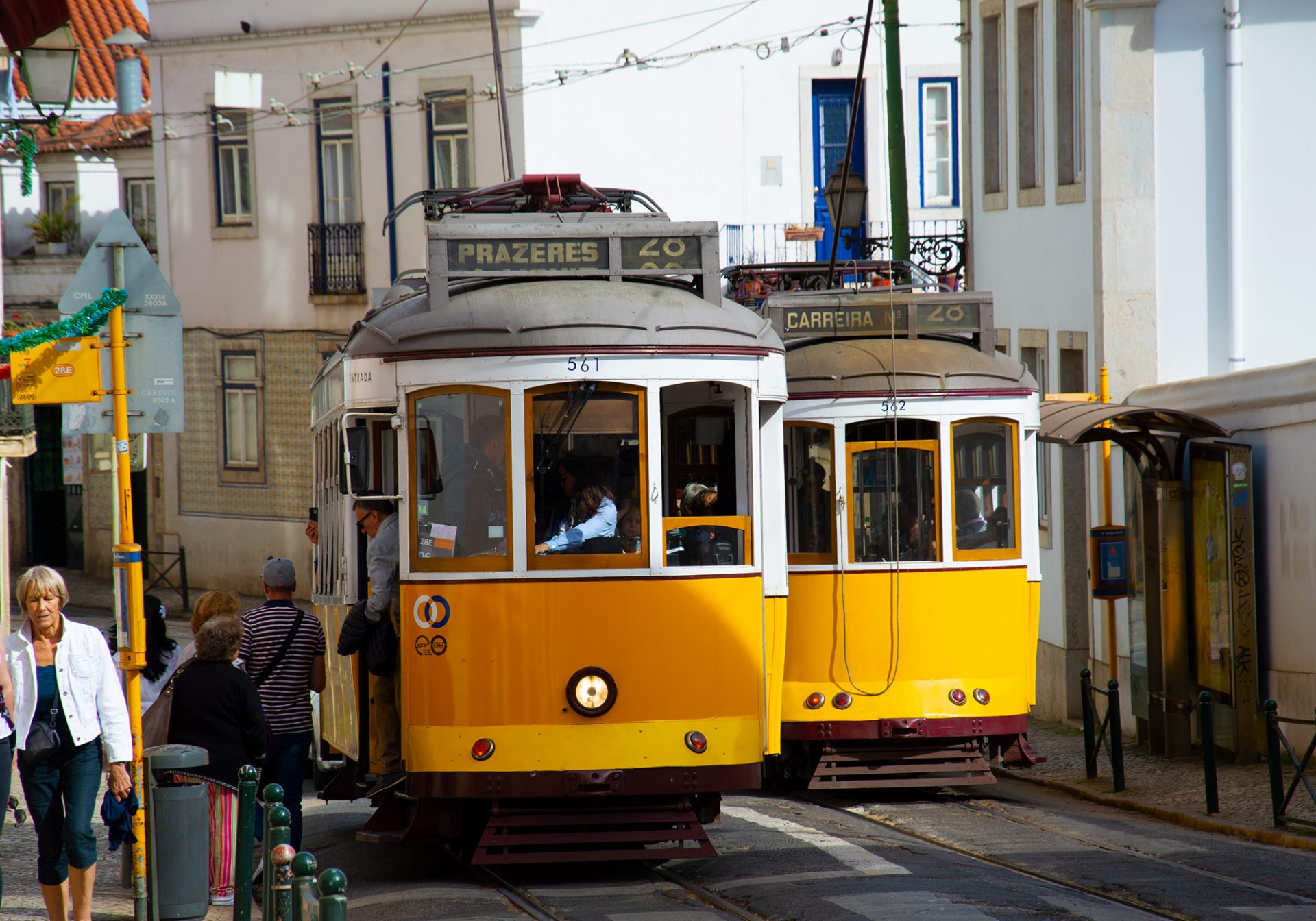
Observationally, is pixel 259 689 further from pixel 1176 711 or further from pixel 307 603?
pixel 307 603

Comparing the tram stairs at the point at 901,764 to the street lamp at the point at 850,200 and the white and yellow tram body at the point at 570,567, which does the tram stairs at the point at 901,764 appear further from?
the street lamp at the point at 850,200

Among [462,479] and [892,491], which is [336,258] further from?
[462,479]

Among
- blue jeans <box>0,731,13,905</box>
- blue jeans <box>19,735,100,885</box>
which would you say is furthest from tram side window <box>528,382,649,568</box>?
blue jeans <box>0,731,13,905</box>

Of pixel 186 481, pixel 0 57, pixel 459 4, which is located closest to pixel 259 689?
pixel 0 57

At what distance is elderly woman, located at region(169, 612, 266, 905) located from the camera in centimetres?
884

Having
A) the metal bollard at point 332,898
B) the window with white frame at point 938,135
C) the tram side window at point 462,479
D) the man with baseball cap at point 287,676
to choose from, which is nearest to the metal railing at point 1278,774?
the tram side window at point 462,479

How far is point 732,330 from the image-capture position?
9.34 meters

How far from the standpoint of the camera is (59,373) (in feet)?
28.7

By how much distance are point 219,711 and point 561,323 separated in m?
2.50

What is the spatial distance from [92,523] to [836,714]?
24.3 metres

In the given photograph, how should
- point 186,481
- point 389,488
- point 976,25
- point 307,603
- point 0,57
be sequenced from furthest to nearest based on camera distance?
point 186,481 → point 307,603 → point 976,25 → point 0,57 → point 389,488

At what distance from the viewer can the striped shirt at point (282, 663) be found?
9.39 m

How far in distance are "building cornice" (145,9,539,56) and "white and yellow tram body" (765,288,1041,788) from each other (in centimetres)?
1556

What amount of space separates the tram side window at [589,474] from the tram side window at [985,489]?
12.9 ft
